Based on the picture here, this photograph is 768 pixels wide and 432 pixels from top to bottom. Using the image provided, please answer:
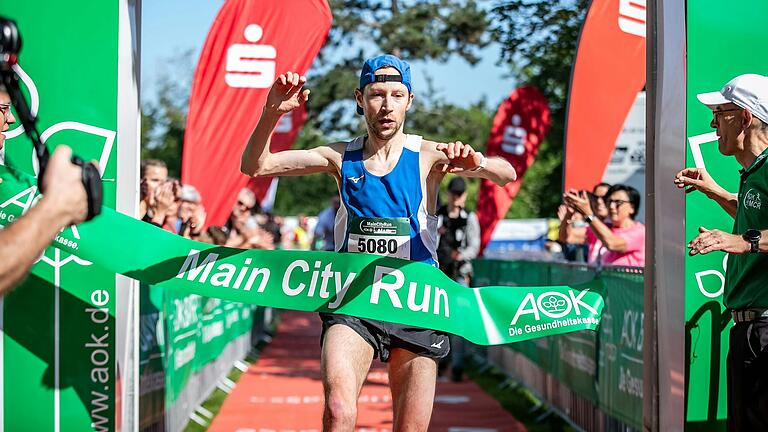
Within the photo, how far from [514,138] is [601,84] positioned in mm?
4438

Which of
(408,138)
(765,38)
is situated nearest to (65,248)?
(408,138)

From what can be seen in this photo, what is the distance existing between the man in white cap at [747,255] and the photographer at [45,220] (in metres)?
2.99

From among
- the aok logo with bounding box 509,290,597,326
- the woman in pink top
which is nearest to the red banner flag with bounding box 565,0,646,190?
the woman in pink top

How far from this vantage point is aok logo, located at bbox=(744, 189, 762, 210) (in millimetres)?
4701

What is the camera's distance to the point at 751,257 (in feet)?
15.7

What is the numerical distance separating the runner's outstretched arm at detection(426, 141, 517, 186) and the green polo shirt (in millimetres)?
1063

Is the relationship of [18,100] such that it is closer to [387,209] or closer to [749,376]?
[387,209]

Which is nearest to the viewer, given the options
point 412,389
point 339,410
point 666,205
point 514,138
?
point 339,410

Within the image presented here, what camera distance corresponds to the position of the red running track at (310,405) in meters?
9.34

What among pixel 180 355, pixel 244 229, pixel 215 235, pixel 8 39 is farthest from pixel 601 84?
pixel 8 39

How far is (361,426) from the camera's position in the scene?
30.5 ft

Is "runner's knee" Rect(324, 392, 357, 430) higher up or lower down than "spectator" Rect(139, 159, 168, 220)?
lower down

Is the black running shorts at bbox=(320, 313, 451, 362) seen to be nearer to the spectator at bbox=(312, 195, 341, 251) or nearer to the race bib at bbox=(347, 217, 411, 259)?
the race bib at bbox=(347, 217, 411, 259)

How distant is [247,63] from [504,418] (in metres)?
4.12
